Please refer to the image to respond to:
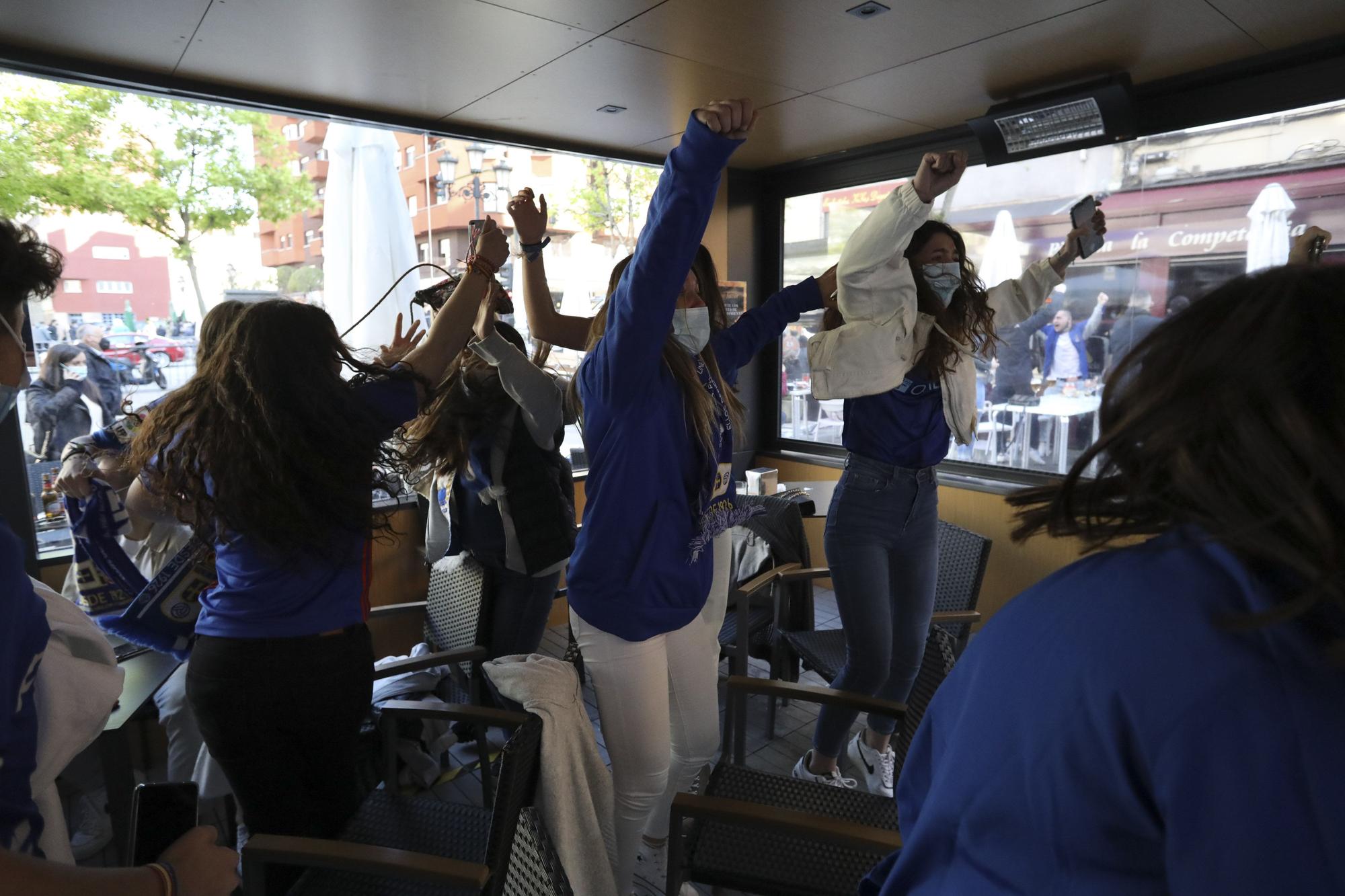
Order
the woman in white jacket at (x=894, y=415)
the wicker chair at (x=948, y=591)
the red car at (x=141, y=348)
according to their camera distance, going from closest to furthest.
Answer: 1. the woman in white jacket at (x=894, y=415)
2. the wicker chair at (x=948, y=591)
3. the red car at (x=141, y=348)

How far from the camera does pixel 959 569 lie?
2699mm

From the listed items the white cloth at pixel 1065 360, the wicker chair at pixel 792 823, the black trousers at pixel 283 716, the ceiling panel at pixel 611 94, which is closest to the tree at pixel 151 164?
the ceiling panel at pixel 611 94

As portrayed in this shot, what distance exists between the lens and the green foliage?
3.54m

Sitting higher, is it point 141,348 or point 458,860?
point 141,348

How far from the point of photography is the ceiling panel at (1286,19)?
2.35m

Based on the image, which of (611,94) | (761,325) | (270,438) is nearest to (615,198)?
(611,94)

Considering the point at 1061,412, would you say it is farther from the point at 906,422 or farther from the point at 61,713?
the point at 61,713

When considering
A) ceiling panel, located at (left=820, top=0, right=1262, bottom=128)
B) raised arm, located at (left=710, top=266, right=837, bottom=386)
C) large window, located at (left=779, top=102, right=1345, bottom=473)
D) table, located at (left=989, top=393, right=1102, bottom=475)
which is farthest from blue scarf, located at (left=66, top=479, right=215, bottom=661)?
table, located at (left=989, top=393, right=1102, bottom=475)

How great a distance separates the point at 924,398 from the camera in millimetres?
2127

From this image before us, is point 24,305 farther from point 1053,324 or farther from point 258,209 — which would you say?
point 1053,324

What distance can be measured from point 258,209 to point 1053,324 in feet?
12.4

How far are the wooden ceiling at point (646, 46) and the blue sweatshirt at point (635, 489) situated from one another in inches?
53.9

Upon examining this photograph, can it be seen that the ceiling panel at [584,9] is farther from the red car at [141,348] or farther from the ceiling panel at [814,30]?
the red car at [141,348]

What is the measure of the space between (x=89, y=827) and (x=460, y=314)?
6.98 feet
